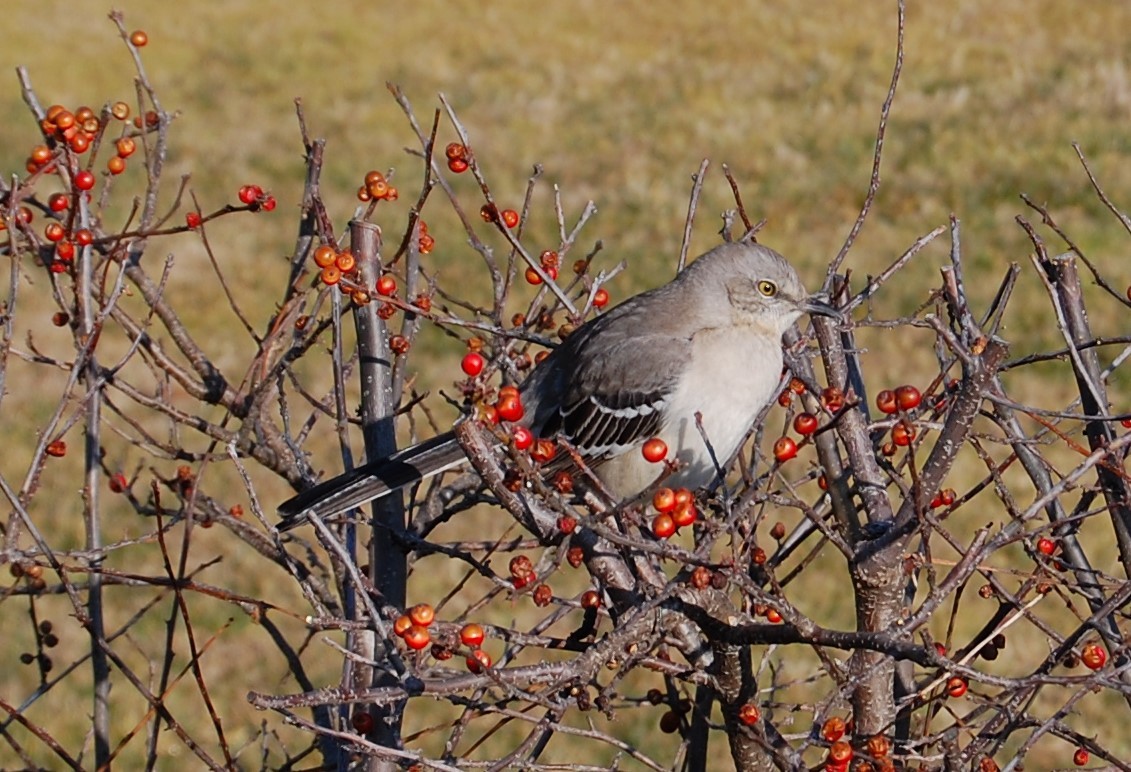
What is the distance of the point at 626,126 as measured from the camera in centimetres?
1973

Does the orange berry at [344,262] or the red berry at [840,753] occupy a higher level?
the orange berry at [344,262]

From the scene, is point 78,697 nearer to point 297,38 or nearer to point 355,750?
point 355,750

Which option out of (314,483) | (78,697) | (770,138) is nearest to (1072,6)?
(770,138)

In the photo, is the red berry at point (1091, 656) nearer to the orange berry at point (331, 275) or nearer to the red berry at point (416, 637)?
the red berry at point (416, 637)

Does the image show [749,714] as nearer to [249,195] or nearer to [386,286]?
[386,286]

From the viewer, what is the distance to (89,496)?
4.21 m

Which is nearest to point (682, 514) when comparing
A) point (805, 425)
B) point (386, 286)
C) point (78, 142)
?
point (805, 425)

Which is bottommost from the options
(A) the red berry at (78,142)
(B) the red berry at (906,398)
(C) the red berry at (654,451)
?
(C) the red berry at (654,451)

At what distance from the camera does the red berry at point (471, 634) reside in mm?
2785

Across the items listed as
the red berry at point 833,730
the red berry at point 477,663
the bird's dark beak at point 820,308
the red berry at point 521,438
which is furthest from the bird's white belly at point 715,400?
the red berry at point 477,663

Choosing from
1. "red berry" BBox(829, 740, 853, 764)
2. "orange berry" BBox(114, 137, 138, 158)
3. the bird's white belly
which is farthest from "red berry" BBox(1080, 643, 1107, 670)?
"orange berry" BBox(114, 137, 138, 158)

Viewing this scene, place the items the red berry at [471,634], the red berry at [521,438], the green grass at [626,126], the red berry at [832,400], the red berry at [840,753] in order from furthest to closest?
the green grass at [626,126] → the red berry at [832,400] → the red berry at [840,753] → the red berry at [521,438] → the red berry at [471,634]

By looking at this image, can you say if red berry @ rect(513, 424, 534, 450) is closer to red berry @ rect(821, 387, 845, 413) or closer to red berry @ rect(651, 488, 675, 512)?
red berry @ rect(651, 488, 675, 512)

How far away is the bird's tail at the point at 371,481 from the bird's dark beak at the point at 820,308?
1.06 metres
